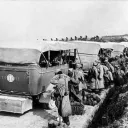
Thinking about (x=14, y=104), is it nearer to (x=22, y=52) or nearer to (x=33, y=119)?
(x=33, y=119)

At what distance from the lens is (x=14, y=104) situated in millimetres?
8156

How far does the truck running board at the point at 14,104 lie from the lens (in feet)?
26.6

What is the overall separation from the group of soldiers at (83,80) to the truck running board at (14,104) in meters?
1.21

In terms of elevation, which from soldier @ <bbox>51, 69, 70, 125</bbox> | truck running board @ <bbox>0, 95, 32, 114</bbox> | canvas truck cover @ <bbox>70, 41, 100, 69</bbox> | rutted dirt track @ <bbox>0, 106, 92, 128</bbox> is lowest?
rutted dirt track @ <bbox>0, 106, 92, 128</bbox>

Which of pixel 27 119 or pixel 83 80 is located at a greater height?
pixel 83 80

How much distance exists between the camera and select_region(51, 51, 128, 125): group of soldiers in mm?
7355

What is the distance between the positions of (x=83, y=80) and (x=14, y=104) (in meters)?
2.69

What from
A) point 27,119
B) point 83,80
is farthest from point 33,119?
point 83,80

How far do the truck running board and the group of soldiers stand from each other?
1211 millimetres

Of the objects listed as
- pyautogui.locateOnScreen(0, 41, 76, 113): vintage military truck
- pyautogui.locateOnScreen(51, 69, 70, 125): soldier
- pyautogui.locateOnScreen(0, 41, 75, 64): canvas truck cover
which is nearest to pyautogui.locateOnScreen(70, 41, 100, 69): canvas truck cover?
pyautogui.locateOnScreen(0, 41, 76, 113): vintage military truck

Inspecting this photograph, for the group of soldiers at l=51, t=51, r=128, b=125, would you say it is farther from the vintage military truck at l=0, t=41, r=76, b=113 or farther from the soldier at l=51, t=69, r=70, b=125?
the vintage military truck at l=0, t=41, r=76, b=113

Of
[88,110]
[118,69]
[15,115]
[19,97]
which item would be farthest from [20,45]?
[118,69]

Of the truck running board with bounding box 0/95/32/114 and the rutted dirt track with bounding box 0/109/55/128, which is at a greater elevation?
the truck running board with bounding box 0/95/32/114

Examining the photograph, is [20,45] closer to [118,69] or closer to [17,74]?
[17,74]
